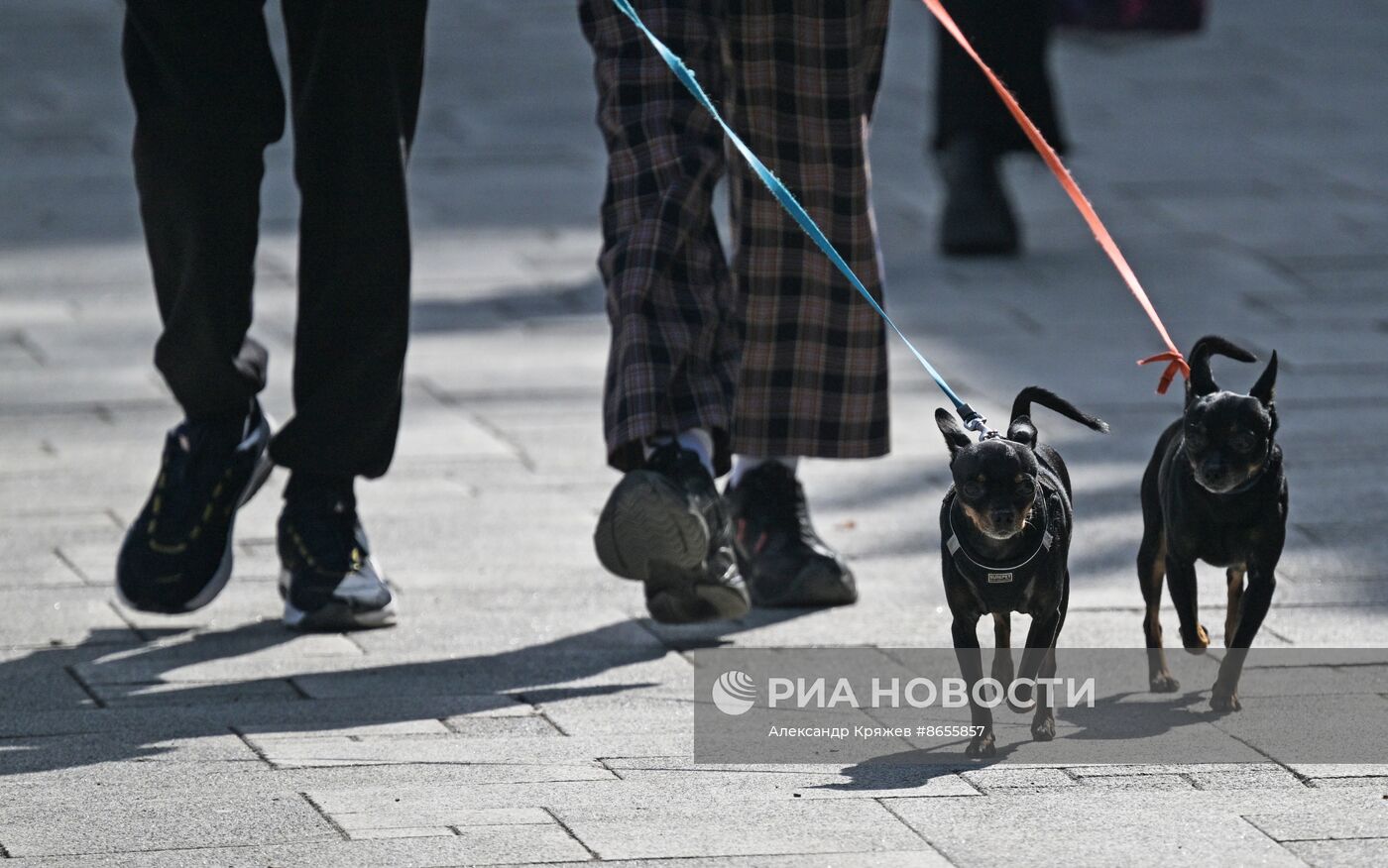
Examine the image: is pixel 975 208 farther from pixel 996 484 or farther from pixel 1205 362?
pixel 996 484

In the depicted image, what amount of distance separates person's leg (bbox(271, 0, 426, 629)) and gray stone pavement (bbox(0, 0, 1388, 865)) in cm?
13

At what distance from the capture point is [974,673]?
2639 millimetres

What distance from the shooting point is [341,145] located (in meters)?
3.45

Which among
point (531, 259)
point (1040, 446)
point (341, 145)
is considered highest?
point (341, 145)

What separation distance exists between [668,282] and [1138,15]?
11.0ft

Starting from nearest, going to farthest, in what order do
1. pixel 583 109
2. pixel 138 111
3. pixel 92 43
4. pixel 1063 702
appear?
pixel 1063 702
pixel 138 111
pixel 583 109
pixel 92 43

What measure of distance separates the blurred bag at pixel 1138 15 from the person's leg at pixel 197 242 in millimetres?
3494

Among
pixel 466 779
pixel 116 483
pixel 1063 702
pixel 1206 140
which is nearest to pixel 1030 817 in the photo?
pixel 1063 702

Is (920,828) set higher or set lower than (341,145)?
lower

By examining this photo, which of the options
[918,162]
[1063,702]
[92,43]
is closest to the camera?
[1063,702]

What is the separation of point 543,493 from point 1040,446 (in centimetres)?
169

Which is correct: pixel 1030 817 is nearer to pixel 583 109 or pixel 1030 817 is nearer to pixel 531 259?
pixel 531 259

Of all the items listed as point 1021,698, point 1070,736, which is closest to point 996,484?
point 1021,698

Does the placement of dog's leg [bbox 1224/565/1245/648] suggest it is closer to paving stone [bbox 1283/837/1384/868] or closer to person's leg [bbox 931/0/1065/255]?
paving stone [bbox 1283/837/1384/868]
